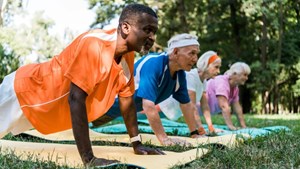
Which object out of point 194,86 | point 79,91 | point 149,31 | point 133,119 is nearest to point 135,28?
point 149,31

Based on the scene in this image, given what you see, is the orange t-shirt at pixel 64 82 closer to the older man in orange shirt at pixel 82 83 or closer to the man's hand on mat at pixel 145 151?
the older man in orange shirt at pixel 82 83

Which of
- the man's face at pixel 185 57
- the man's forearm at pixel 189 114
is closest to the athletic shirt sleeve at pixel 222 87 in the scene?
the man's forearm at pixel 189 114

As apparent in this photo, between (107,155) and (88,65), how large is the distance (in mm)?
730

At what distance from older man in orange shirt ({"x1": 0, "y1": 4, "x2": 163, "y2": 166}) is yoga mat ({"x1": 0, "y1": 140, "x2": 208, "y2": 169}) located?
0.15 meters

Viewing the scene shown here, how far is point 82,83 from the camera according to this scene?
2.70m

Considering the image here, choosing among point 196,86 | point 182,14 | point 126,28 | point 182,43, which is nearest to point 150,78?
point 182,43

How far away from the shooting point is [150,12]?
2973 millimetres

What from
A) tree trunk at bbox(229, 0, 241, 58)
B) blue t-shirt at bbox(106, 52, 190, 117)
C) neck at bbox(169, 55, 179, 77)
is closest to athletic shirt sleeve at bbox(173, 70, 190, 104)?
blue t-shirt at bbox(106, 52, 190, 117)

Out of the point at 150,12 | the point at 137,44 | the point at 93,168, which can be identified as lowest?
the point at 93,168

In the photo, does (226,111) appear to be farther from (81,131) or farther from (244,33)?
(244,33)

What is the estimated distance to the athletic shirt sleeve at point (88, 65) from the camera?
2.72 metres

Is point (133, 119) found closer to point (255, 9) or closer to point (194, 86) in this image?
point (194, 86)

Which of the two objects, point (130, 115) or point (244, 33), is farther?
point (244, 33)

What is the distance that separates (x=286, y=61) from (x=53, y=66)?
58.7 feet
